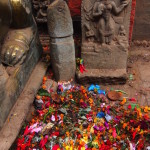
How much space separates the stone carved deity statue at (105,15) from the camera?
9.68 feet

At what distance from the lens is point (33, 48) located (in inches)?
123

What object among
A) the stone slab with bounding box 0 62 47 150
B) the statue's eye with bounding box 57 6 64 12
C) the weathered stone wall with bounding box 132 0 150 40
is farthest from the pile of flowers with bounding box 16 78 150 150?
the weathered stone wall with bounding box 132 0 150 40

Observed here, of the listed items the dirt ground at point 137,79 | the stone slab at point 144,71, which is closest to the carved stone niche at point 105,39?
the dirt ground at point 137,79

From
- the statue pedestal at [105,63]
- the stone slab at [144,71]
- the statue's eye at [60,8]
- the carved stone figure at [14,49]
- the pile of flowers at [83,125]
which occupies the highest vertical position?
the statue's eye at [60,8]

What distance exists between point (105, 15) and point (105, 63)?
69 cm

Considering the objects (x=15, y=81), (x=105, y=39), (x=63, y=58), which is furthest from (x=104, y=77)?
(x=15, y=81)

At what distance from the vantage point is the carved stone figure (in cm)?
236

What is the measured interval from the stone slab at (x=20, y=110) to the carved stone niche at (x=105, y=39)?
0.62m

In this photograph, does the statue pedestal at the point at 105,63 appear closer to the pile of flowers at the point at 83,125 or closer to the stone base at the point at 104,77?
the stone base at the point at 104,77

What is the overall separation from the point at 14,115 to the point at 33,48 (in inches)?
43.4

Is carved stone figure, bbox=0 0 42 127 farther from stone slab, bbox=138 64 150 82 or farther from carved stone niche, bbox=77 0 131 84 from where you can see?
stone slab, bbox=138 64 150 82

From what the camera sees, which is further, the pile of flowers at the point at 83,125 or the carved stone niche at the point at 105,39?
the carved stone niche at the point at 105,39

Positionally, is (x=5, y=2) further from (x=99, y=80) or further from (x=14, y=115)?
(x=99, y=80)

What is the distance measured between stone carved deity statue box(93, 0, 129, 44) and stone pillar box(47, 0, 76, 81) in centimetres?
43
